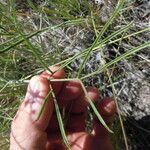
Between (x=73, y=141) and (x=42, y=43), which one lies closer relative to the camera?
(x=73, y=141)

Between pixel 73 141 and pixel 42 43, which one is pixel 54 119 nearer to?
pixel 73 141

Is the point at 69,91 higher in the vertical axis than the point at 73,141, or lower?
higher

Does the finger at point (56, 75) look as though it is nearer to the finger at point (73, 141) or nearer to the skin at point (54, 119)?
the skin at point (54, 119)

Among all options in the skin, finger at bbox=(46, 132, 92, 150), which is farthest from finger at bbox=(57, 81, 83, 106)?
finger at bbox=(46, 132, 92, 150)

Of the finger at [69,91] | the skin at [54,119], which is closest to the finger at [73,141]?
the skin at [54,119]

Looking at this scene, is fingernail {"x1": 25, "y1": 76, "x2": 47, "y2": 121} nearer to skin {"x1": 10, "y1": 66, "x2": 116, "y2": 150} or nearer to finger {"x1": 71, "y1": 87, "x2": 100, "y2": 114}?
skin {"x1": 10, "y1": 66, "x2": 116, "y2": 150}

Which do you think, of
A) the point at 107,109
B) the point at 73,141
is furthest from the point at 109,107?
the point at 73,141

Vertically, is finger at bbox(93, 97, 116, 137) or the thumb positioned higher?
Result: the thumb
